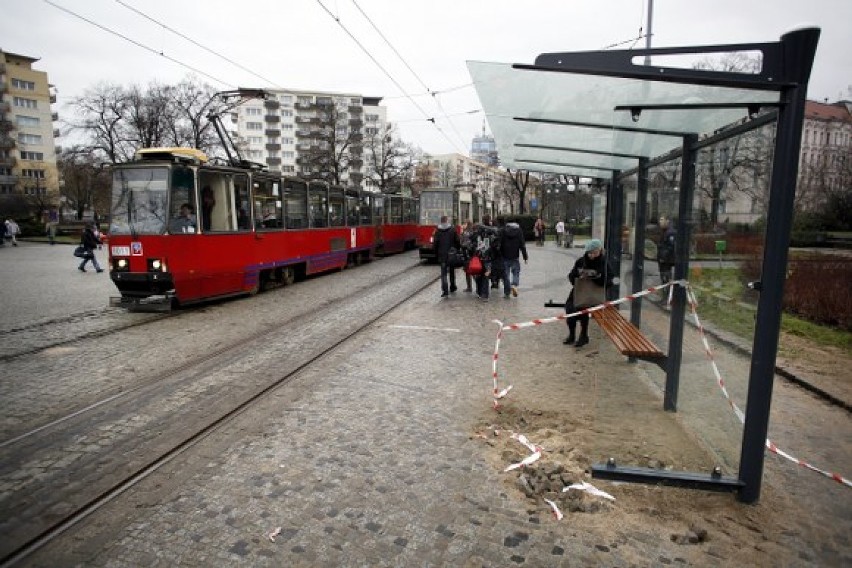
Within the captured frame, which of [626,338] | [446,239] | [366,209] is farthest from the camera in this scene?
[366,209]

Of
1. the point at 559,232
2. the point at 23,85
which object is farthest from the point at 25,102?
the point at 559,232

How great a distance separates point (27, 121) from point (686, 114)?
106m

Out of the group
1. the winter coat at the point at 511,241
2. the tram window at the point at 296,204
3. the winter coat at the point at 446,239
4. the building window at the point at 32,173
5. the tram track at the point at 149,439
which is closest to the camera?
the tram track at the point at 149,439

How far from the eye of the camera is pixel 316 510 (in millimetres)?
3420

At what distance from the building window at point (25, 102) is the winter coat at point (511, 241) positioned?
328ft

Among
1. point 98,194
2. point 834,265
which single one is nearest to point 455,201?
point 834,265

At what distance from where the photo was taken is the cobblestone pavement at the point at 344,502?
299 centimetres

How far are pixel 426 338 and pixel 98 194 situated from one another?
2580 inches

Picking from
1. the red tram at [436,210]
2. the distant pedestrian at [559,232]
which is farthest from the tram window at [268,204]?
the distant pedestrian at [559,232]

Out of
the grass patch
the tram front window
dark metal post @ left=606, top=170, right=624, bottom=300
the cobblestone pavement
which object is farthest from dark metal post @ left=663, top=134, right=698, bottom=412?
the tram front window

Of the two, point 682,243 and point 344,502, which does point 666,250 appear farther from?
point 344,502

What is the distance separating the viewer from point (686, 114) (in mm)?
4340

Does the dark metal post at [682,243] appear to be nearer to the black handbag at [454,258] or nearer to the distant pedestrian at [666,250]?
the distant pedestrian at [666,250]

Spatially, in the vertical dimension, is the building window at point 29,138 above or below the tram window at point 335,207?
above
